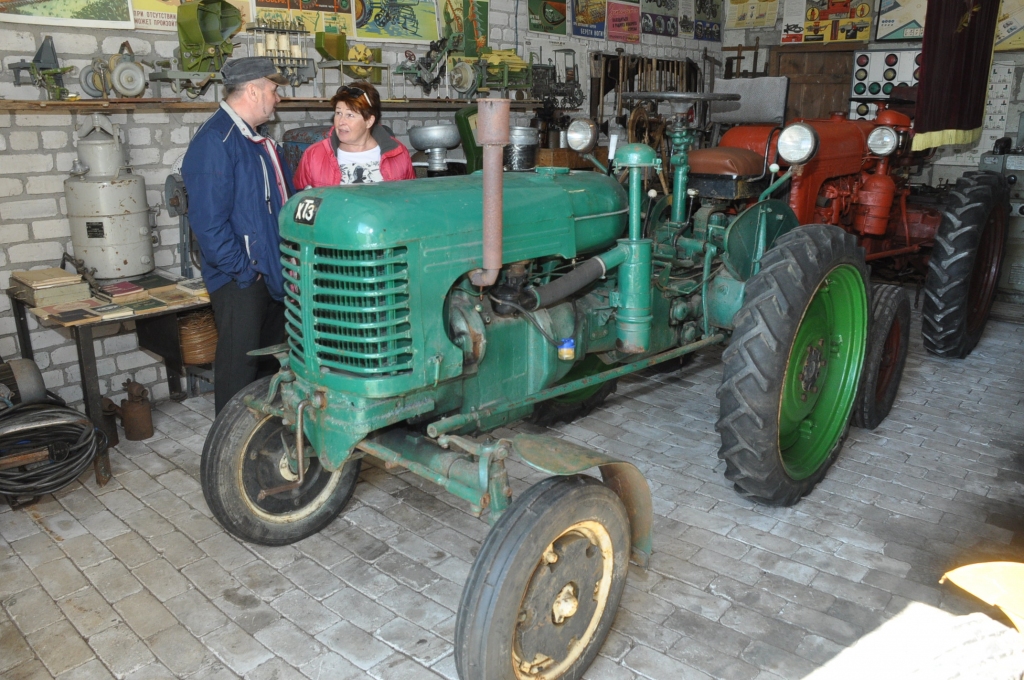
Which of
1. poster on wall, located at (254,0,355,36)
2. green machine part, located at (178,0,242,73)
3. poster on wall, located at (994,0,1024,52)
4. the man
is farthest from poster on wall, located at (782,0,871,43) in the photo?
the man

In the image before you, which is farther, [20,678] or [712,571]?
[712,571]

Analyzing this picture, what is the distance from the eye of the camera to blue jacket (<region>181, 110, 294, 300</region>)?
10.1ft

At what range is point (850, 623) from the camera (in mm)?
2424

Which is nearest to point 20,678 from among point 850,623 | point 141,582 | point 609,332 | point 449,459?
point 141,582

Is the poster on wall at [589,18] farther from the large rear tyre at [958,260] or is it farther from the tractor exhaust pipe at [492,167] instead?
the tractor exhaust pipe at [492,167]

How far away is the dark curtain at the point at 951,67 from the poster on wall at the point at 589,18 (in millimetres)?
2747

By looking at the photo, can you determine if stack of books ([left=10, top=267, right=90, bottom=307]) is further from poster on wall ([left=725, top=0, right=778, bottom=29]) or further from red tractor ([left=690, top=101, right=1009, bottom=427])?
poster on wall ([left=725, top=0, right=778, bottom=29])

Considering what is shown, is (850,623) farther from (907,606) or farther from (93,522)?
(93,522)

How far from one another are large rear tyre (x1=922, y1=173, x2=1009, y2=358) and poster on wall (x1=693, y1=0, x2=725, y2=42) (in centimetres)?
391

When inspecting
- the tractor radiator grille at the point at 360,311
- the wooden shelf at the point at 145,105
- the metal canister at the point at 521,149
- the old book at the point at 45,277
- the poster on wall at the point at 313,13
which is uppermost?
the poster on wall at the point at 313,13

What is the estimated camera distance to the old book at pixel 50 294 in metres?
3.44

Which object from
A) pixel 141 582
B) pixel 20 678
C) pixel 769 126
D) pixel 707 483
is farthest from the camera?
pixel 769 126

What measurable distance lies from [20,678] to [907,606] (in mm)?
2579

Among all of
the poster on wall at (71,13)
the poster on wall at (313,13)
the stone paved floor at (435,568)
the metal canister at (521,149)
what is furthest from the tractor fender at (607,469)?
the poster on wall at (313,13)
